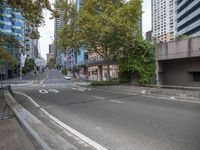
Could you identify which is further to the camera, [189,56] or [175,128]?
[189,56]

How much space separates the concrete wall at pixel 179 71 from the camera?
77.1ft

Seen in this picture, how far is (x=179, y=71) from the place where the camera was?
2555cm

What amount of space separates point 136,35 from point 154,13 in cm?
11148

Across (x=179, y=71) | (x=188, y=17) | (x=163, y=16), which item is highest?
(x=163, y=16)

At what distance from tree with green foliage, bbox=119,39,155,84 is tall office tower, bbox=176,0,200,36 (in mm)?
50669

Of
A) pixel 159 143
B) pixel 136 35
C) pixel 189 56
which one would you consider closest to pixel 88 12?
pixel 136 35

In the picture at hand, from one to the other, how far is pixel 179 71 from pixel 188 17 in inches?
2642

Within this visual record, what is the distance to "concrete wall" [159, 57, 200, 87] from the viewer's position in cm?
2350

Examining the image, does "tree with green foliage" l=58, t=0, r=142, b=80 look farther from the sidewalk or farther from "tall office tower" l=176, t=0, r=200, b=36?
"tall office tower" l=176, t=0, r=200, b=36

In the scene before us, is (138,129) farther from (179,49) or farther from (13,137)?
(179,49)

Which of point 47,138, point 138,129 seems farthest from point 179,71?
point 47,138

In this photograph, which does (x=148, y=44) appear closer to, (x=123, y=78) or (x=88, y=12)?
(x=123, y=78)

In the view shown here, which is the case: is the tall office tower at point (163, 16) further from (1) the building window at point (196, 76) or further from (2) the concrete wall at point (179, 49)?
(1) the building window at point (196, 76)

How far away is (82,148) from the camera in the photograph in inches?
253
